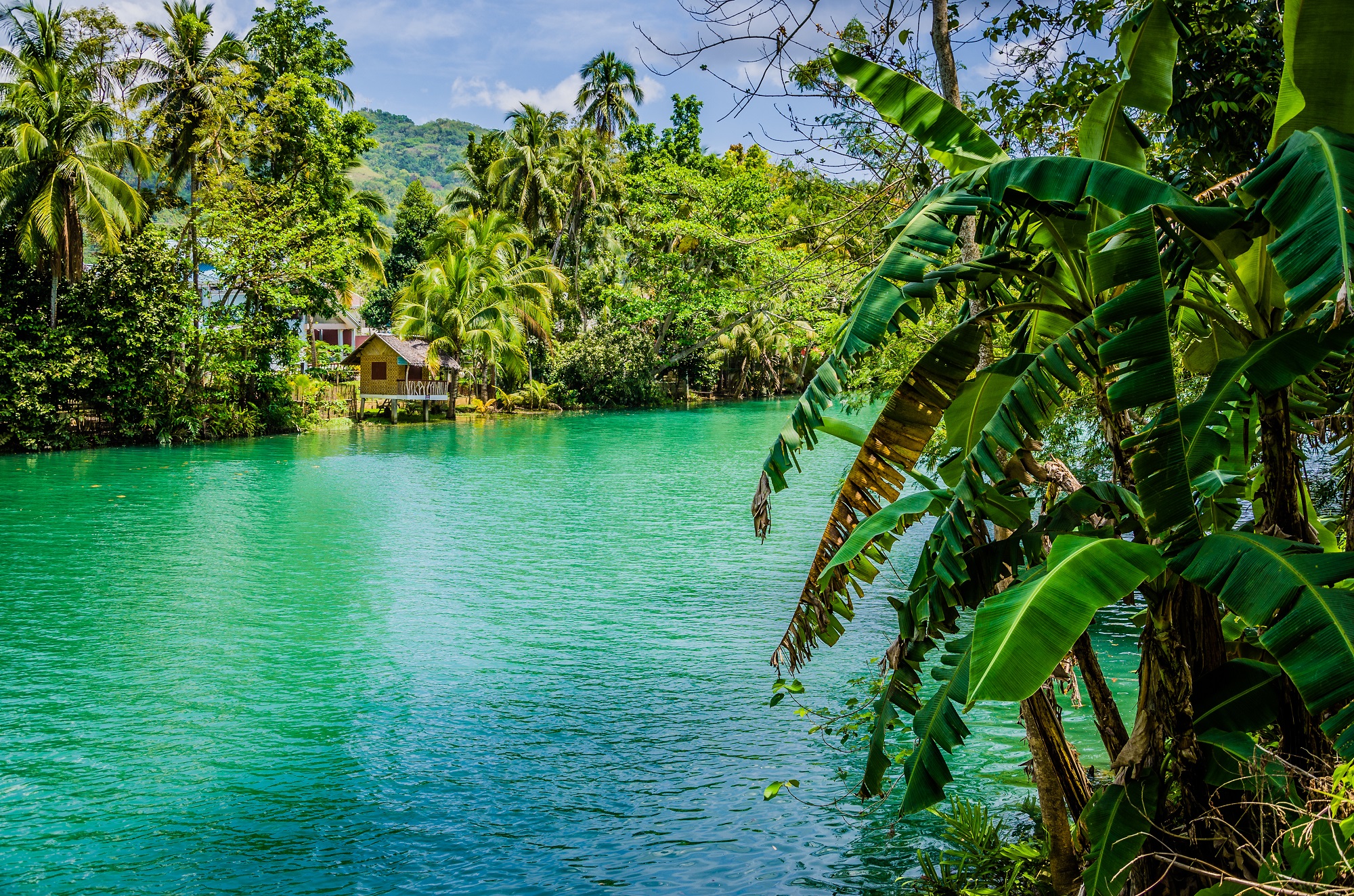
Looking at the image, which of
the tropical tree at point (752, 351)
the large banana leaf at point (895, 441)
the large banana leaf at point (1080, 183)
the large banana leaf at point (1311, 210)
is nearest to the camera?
the large banana leaf at point (1311, 210)

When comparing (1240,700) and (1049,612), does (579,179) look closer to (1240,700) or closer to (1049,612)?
(1240,700)

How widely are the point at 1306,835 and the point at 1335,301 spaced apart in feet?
4.51

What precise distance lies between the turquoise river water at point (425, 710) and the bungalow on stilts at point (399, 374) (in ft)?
70.2

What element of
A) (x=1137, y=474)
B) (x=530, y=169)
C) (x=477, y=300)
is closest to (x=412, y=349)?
(x=477, y=300)

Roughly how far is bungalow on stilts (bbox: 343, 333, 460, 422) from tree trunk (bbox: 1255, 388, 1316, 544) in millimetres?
36414

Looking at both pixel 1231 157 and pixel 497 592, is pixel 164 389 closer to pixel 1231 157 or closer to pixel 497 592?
pixel 497 592

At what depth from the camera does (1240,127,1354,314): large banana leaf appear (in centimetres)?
240

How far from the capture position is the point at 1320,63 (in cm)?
311

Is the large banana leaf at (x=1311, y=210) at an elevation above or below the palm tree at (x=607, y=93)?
below

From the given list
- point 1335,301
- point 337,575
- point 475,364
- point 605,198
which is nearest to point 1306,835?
point 1335,301

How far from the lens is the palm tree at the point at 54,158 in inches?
938

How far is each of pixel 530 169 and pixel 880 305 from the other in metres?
43.1

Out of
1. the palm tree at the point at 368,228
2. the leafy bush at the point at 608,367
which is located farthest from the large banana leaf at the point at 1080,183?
the leafy bush at the point at 608,367

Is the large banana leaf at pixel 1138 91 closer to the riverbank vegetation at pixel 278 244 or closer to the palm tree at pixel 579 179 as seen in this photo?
the riverbank vegetation at pixel 278 244
